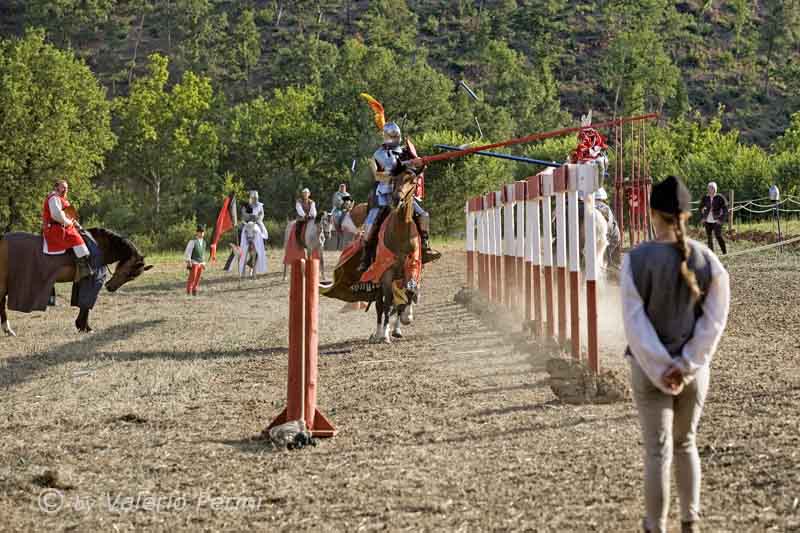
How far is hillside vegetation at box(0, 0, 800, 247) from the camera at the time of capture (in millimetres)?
51344

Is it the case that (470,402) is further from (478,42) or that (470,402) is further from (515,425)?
(478,42)

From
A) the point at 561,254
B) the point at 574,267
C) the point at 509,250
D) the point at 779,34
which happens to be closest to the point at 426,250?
the point at 509,250

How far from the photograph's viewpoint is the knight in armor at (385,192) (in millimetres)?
13875

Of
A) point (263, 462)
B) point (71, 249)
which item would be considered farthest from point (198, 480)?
point (71, 249)

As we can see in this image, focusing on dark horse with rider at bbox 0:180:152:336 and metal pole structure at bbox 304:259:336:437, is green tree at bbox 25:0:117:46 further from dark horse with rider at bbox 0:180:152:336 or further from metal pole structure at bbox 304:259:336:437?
metal pole structure at bbox 304:259:336:437

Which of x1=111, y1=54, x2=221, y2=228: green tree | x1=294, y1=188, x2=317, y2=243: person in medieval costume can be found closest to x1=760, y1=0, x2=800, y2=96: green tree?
x1=111, y1=54, x2=221, y2=228: green tree

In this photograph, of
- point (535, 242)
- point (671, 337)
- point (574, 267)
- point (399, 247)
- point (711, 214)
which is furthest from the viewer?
point (711, 214)

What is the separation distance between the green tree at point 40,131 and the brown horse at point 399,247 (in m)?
37.6

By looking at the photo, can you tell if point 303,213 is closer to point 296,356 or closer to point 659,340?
point 296,356

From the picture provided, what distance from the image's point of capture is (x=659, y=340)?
16.1 ft

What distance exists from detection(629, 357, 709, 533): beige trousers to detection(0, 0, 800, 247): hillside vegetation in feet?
139

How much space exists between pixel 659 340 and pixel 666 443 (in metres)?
0.42

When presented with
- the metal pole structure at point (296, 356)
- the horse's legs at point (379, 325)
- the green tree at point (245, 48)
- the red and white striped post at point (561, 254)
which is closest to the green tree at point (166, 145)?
the green tree at point (245, 48)

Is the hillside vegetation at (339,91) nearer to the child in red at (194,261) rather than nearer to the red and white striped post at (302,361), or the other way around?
the child in red at (194,261)
